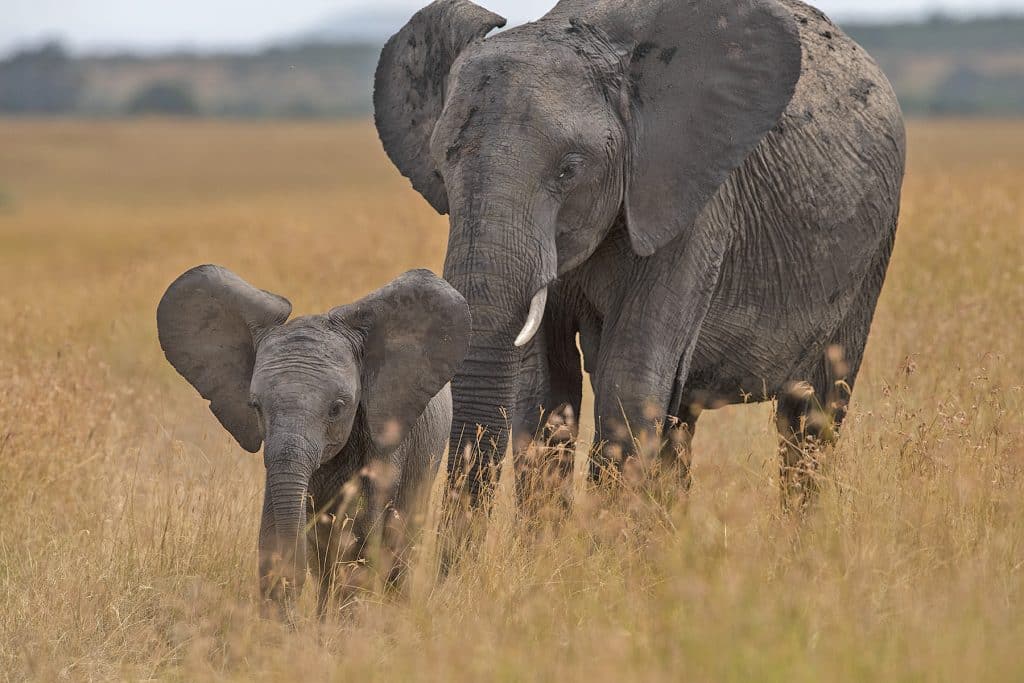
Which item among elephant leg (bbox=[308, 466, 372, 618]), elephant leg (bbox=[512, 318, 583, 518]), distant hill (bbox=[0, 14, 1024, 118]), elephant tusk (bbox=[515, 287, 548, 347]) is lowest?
distant hill (bbox=[0, 14, 1024, 118])

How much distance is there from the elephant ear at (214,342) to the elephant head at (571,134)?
76cm

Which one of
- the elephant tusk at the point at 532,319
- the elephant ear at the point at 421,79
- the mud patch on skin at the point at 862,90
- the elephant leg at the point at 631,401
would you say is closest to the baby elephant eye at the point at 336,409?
the elephant tusk at the point at 532,319

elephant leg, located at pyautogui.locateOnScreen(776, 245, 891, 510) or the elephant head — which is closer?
the elephant head

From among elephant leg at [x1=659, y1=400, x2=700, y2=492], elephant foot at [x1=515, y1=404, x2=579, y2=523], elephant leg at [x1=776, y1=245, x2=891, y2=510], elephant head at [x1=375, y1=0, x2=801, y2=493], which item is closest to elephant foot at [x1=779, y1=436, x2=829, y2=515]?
elephant leg at [x1=776, y1=245, x2=891, y2=510]

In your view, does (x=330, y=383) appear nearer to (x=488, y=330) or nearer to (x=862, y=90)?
(x=488, y=330)

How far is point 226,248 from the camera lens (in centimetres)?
1555

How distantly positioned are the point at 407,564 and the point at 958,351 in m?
3.88

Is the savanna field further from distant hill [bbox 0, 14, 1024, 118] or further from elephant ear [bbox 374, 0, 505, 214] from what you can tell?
distant hill [bbox 0, 14, 1024, 118]

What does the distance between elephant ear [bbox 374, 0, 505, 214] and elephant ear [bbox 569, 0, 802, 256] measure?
0.45 m

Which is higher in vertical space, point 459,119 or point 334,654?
point 459,119

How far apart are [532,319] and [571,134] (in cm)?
72

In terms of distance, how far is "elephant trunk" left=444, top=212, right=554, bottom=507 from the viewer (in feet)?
17.2

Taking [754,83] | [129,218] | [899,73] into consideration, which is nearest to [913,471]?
[754,83]

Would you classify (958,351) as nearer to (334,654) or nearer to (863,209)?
(863,209)
